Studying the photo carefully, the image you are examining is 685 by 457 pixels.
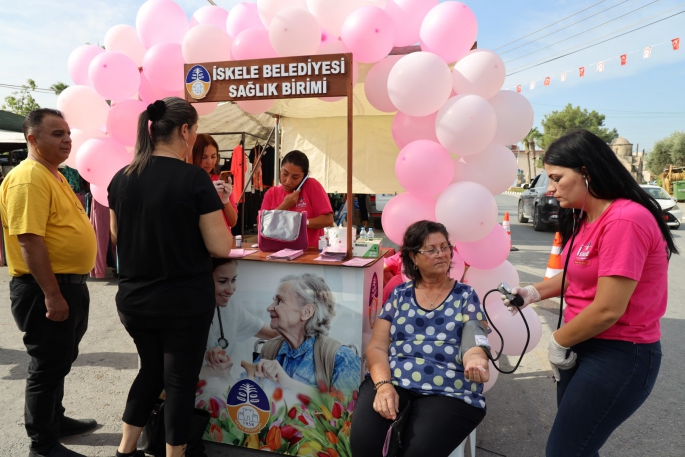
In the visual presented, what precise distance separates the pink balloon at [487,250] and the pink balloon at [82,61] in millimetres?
3245

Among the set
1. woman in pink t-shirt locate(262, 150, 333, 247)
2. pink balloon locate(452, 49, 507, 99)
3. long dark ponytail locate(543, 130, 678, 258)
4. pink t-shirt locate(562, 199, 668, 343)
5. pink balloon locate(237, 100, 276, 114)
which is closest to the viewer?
pink t-shirt locate(562, 199, 668, 343)

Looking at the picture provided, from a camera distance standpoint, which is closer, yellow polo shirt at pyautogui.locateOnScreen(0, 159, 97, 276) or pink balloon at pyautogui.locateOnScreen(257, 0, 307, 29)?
yellow polo shirt at pyautogui.locateOnScreen(0, 159, 97, 276)

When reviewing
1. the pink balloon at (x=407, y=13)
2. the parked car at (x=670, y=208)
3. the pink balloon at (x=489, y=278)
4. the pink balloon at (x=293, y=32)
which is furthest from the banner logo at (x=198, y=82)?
the parked car at (x=670, y=208)

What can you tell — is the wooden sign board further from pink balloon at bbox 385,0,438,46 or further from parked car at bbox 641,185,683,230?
parked car at bbox 641,185,683,230

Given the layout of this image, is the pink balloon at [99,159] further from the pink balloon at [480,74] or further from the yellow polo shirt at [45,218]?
the pink balloon at [480,74]

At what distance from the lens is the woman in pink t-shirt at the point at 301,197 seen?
3.61 m

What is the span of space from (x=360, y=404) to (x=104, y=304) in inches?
187

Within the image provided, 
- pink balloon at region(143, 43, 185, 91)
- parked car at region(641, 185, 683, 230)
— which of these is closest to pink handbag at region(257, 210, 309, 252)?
pink balloon at region(143, 43, 185, 91)

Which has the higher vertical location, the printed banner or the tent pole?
the tent pole

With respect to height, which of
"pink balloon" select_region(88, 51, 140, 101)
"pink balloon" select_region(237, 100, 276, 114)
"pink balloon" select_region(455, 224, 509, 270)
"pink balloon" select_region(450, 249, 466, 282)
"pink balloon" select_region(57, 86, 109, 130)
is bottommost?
"pink balloon" select_region(450, 249, 466, 282)

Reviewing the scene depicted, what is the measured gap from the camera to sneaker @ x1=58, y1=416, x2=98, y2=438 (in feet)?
9.41

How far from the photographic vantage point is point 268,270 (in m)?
2.63

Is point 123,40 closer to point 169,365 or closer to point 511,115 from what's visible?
point 169,365

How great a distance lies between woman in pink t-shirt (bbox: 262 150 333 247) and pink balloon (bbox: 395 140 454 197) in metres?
0.86
